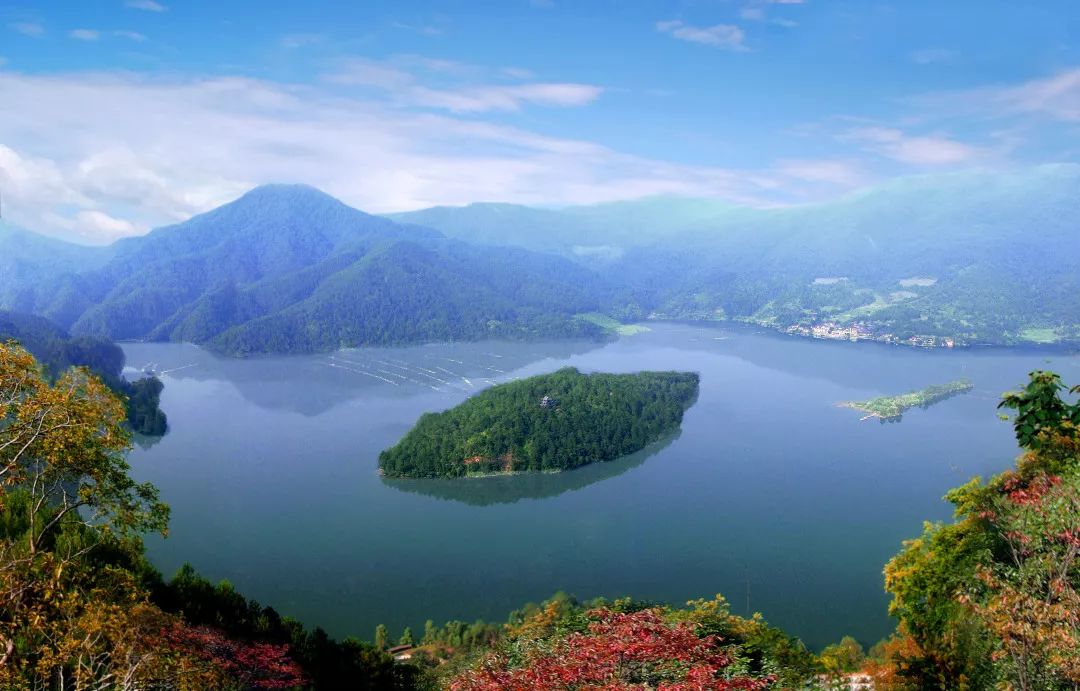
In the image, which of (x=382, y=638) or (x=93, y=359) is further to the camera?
(x=93, y=359)

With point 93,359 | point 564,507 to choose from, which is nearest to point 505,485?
point 564,507

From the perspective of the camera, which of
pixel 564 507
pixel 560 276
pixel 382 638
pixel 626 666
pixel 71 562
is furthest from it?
pixel 560 276

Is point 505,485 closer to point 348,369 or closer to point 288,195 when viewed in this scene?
point 348,369

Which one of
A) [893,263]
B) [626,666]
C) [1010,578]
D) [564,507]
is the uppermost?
[893,263]

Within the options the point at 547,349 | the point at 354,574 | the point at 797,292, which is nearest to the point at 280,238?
the point at 547,349

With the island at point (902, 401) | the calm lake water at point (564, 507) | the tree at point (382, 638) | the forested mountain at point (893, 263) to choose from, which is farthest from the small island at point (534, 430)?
the forested mountain at point (893, 263)

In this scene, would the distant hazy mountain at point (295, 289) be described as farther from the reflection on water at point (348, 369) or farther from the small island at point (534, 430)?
the small island at point (534, 430)
